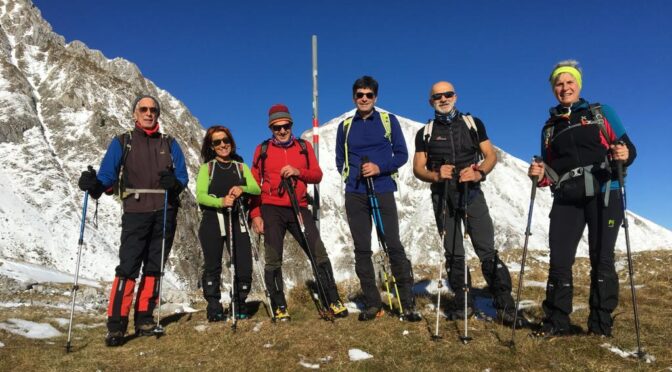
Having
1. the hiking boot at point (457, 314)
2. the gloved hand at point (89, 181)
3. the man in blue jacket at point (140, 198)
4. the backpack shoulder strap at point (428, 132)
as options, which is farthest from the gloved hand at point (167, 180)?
the hiking boot at point (457, 314)

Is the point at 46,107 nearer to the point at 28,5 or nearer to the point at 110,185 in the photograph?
the point at 28,5

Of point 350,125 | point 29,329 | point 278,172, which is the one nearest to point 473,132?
point 350,125

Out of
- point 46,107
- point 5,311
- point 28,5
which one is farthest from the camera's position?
point 28,5

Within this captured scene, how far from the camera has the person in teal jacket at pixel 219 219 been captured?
8.50 meters

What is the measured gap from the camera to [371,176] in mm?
7719

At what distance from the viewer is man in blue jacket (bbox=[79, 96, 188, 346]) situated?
296 inches

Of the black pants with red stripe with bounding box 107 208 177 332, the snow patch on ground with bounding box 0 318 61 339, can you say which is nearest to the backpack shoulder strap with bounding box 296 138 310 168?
the black pants with red stripe with bounding box 107 208 177 332

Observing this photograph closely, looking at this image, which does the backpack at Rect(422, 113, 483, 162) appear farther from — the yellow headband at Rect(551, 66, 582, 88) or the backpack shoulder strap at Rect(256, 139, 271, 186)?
the backpack shoulder strap at Rect(256, 139, 271, 186)

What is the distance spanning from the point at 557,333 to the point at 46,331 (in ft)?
29.5

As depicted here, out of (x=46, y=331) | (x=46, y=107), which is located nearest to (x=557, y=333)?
(x=46, y=331)

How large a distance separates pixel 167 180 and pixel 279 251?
245 centimetres

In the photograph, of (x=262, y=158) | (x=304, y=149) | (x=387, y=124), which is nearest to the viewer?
(x=387, y=124)

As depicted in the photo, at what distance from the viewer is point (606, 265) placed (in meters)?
6.17

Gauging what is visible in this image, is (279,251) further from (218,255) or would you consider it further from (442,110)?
(442,110)
